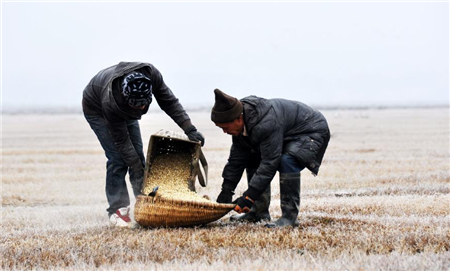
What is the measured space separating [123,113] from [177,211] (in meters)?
1.20

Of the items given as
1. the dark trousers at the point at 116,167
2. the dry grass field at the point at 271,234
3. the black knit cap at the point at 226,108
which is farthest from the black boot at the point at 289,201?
the dark trousers at the point at 116,167

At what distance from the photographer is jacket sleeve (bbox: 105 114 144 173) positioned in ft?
23.4

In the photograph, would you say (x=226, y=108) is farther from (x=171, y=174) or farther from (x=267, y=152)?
(x=171, y=174)

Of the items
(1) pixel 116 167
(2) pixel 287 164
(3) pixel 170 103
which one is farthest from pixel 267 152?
(1) pixel 116 167

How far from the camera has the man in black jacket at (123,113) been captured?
669 cm

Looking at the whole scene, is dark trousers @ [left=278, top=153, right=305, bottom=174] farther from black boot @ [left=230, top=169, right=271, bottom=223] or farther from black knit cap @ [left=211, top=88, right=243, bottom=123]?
black boot @ [left=230, top=169, right=271, bottom=223]

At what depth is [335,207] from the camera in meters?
8.69

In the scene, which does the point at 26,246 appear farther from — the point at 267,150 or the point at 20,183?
the point at 20,183

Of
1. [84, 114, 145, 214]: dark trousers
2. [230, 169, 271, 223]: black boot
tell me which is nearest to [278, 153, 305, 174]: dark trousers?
[230, 169, 271, 223]: black boot

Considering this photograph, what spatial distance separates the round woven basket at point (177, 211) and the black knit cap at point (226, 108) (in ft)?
3.06

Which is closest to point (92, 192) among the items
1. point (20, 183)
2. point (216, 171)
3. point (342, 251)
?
point (20, 183)

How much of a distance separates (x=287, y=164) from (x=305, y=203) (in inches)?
108

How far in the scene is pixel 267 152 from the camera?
21.7 feet

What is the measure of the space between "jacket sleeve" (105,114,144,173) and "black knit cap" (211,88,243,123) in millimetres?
1266
